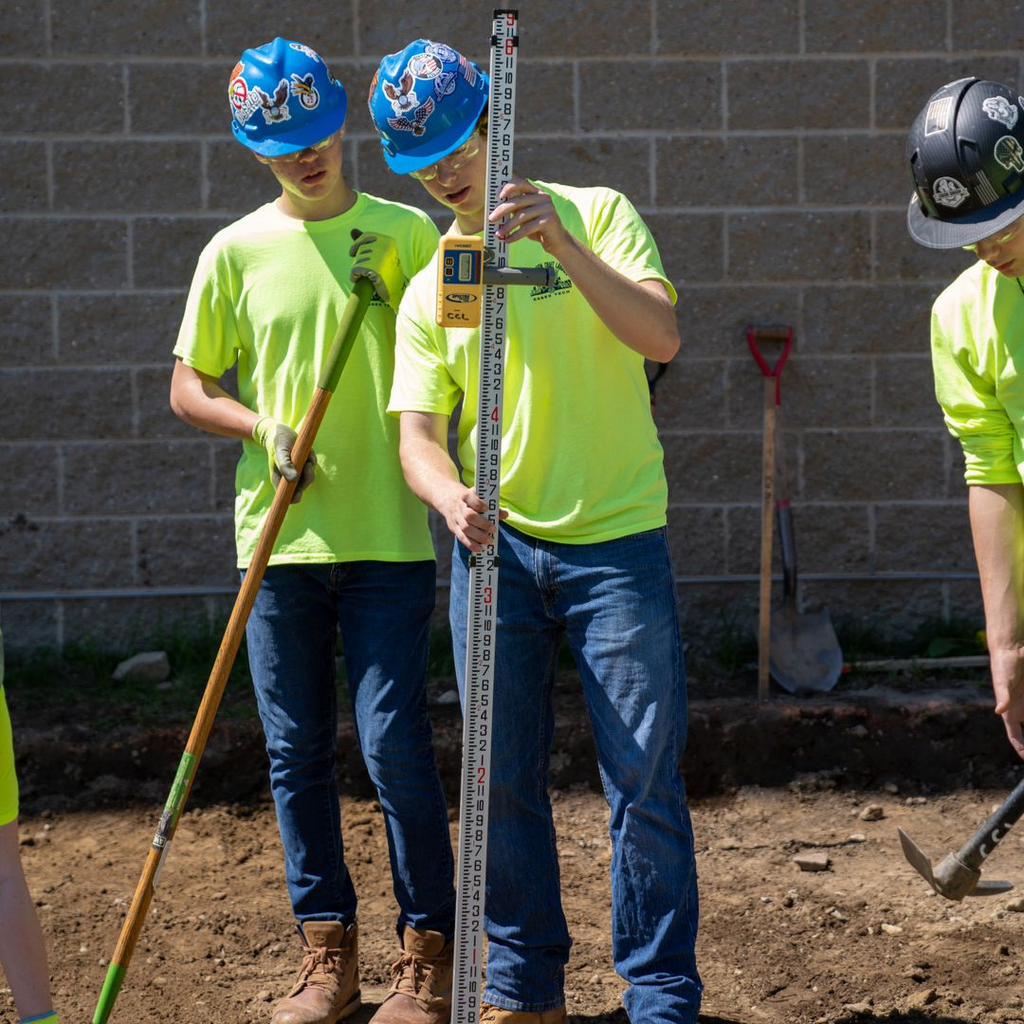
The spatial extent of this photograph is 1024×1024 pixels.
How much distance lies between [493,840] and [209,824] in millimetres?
2070

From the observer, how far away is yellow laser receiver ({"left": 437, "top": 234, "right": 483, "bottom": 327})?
2.66m

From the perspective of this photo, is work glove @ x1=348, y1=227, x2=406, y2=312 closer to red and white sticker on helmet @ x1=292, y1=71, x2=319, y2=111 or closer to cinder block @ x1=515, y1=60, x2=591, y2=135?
red and white sticker on helmet @ x1=292, y1=71, x2=319, y2=111

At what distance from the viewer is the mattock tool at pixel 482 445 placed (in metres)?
2.66

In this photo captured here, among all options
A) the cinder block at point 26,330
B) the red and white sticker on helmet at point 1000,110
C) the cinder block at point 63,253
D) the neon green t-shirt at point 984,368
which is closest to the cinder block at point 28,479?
the cinder block at point 26,330

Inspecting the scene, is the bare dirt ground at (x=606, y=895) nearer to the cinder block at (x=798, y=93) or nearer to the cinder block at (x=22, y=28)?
the cinder block at (x=798, y=93)

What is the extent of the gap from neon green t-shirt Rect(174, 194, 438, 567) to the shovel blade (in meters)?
2.48

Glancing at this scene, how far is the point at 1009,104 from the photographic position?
106 inches

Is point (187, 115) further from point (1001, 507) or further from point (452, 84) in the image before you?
point (1001, 507)

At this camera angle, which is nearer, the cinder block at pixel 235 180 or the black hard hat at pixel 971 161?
the black hard hat at pixel 971 161

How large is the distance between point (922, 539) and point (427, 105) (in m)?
3.54

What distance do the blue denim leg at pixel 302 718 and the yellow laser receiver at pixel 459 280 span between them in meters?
0.86

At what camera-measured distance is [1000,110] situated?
266cm

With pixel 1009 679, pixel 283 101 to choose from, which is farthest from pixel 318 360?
pixel 1009 679

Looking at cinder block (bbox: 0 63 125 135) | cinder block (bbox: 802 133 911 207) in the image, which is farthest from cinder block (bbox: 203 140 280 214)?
cinder block (bbox: 802 133 911 207)
